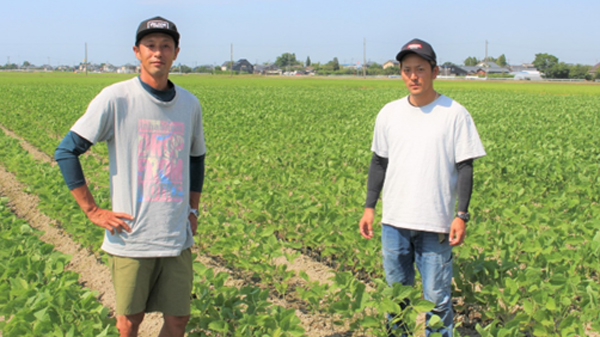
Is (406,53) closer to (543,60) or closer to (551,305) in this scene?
(551,305)

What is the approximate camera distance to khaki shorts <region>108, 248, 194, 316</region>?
95.8 inches

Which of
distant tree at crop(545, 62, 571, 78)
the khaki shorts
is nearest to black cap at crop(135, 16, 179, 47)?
the khaki shorts

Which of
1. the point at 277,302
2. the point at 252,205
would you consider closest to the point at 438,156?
the point at 277,302

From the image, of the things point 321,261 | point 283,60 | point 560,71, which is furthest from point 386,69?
point 321,261

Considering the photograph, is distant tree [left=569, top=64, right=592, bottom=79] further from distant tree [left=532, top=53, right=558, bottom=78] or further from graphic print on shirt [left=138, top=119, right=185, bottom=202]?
graphic print on shirt [left=138, top=119, right=185, bottom=202]

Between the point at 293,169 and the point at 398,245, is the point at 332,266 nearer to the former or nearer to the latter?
the point at 398,245

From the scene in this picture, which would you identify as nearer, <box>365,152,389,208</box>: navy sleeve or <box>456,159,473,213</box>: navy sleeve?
<box>456,159,473,213</box>: navy sleeve

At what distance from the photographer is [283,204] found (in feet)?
17.4

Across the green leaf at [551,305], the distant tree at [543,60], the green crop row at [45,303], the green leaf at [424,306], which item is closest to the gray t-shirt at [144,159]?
the green crop row at [45,303]

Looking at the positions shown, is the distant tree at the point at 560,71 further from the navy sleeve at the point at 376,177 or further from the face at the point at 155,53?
the face at the point at 155,53

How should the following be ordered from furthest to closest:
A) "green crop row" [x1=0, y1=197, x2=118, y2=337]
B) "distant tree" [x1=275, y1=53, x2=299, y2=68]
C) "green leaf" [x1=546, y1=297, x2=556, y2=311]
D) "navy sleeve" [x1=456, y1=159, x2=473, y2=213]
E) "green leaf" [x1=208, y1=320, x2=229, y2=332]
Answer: "distant tree" [x1=275, y1=53, x2=299, y2=68], "green leaf" [x1=546, y1=297, x2=556, y2=311], "green leaf" [x1=208, y1=320, x2=229, y2=332], "navy sleeve" [x1=456, y1=159, x2=473, y2=213], "green crop row" [x1=0, y1=197, x2=118, y2=337]

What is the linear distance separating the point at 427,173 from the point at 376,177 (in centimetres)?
39

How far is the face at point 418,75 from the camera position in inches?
105

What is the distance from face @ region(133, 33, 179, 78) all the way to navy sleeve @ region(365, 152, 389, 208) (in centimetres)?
130
